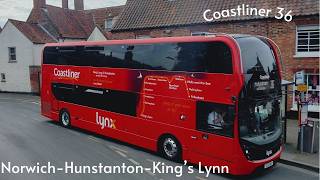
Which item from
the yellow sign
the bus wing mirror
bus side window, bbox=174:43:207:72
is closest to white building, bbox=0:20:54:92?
bus side window, bbox=174:43:207:72

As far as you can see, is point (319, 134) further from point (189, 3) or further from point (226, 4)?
point (189, 3)

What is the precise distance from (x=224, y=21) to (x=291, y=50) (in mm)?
4079

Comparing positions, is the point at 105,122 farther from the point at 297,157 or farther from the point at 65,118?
the point at 297,157

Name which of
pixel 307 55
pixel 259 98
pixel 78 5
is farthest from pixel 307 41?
pixel 78 5

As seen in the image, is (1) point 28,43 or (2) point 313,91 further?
(1) point 28,43

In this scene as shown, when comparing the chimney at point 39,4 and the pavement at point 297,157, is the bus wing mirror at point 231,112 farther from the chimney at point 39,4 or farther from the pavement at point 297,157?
the chimney at point 39,4

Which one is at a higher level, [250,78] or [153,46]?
[153,46]

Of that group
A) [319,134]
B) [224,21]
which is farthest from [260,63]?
[224,21]

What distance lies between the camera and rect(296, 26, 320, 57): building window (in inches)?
698

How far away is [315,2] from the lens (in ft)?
58.1

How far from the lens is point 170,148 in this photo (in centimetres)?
1163

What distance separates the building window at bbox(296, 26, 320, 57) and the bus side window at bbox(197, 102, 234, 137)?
9866 mm

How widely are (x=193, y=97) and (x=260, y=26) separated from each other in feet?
33.5

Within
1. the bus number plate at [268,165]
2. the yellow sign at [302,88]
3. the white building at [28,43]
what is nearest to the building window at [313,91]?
the yellow sign at [302,88]
